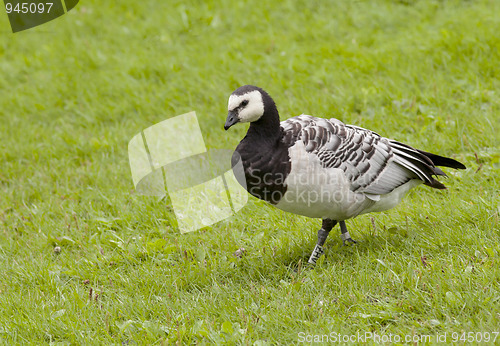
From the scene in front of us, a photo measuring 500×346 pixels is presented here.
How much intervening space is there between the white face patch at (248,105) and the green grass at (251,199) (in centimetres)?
127

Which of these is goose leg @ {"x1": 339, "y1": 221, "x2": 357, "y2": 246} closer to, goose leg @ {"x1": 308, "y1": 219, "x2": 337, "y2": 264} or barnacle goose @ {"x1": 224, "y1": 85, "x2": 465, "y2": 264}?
barnacle goose @ {"x1": 224, "y1": 85, "x2": 465, "y2": 264}

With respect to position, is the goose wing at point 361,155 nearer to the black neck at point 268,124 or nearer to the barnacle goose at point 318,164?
the barnacle goose at point 318,164

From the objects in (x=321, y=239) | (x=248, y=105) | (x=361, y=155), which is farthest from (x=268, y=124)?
(x=321, y=239)

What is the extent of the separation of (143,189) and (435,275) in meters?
3.50

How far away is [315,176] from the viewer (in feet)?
15.0

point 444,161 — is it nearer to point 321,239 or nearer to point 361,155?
point 361,155

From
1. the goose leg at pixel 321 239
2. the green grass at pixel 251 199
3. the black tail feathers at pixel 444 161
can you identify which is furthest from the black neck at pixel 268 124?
the black tail feathers at pixel 444 161

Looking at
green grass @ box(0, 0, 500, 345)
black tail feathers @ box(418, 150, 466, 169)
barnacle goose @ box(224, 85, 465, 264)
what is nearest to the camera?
green grass @ box(0, 0, 500, 345)

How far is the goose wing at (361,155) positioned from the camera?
4.77 m

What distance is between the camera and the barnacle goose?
4.59 metres

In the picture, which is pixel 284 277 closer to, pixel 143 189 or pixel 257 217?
pixel 257 217

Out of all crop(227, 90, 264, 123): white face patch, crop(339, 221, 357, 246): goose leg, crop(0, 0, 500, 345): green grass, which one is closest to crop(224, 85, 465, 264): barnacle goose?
crop(227, 90, 264, 123): white face patch

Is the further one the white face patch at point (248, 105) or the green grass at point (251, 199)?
the white face patch at point (248, 105)

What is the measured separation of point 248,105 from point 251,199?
5.47 ft
